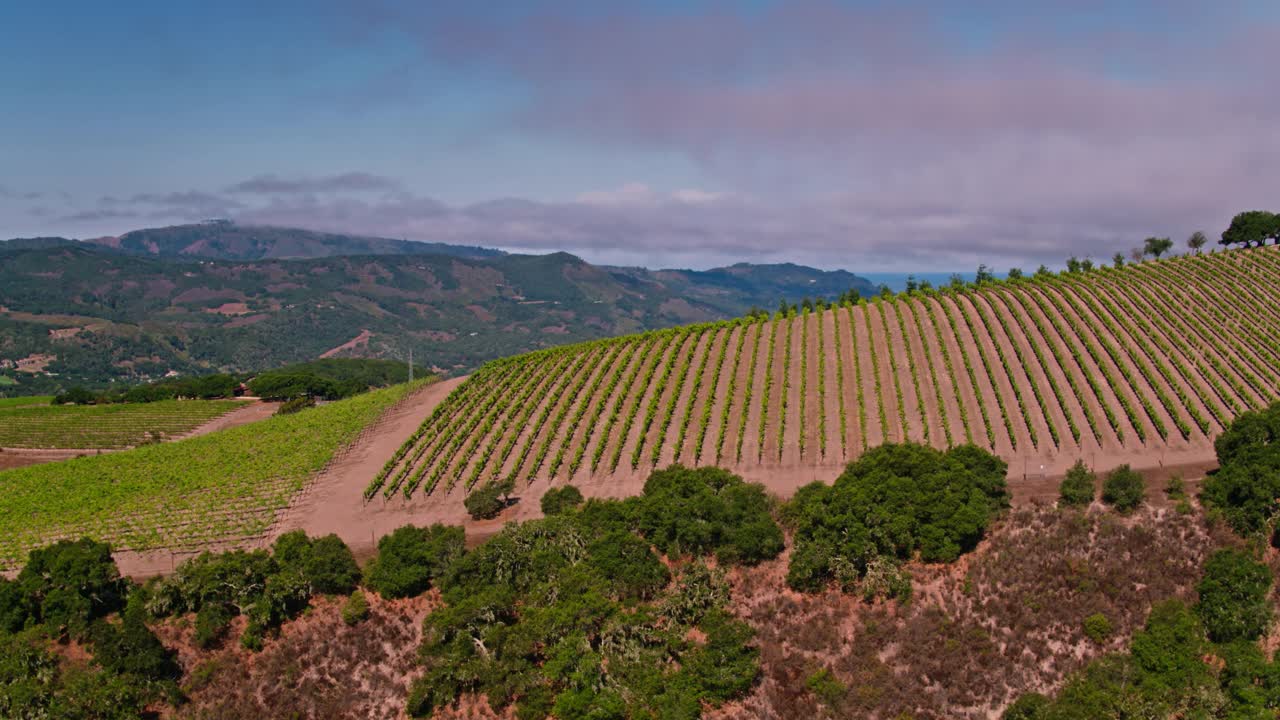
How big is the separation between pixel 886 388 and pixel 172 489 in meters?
63.0

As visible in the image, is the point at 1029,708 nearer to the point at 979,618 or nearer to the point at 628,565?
the point at 979,618

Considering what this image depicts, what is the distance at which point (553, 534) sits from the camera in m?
44.8

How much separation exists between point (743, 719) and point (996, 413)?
42904mm

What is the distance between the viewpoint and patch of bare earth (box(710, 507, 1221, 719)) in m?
35.1

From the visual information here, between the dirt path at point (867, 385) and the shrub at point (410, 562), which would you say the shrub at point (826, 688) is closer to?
the shrub at point (410, 562)

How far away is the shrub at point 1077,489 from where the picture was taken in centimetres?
4619

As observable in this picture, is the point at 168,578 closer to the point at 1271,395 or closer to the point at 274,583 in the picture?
the point at 274,583

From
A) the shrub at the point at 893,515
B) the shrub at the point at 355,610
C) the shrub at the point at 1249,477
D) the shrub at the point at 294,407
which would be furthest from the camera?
the shrub at the point at 294,407

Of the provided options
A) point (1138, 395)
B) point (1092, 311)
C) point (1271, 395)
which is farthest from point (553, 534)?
point (1092, 311)

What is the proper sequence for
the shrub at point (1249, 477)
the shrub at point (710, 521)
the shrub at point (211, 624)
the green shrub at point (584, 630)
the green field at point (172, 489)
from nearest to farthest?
the green shrub at point (584, 630) < the shrub at point (211, 624) < the shrub at point (1249, 477) < the shrub at point (710, 521) < the green field at point (172, 489)

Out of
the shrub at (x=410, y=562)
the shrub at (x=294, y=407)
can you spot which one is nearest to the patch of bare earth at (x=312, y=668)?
the shrub at (x=410, y=562)

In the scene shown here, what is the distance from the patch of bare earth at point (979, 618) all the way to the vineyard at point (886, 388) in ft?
51.2

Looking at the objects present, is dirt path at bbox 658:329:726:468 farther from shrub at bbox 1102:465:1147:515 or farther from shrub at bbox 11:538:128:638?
shrub at bbox 11:538:128:638

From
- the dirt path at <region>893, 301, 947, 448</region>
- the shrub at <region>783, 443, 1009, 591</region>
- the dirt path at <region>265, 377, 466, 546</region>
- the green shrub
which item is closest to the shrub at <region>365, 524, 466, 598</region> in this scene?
the green shrub
